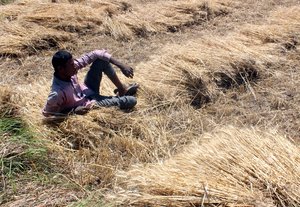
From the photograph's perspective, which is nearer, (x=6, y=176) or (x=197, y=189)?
(x=197, y=189)

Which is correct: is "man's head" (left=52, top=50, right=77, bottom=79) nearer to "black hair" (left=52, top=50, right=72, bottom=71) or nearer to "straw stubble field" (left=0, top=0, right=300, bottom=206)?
"black hair" (left=52, top=50, right=72, bottom=71)

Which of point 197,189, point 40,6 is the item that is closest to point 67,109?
point 197,189

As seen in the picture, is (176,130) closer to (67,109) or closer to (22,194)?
(67,109)

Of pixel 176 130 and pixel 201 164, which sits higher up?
pixel 201 164

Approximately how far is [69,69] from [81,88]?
36 cm

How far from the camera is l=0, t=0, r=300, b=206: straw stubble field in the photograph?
8.25ft

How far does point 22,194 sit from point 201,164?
1003 millimetres

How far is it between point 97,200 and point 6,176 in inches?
22.7

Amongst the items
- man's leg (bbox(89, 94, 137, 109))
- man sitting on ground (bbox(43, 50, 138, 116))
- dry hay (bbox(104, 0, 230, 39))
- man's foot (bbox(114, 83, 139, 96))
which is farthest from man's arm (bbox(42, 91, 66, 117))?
dry hay (bbox(104, 0, 230, 39))

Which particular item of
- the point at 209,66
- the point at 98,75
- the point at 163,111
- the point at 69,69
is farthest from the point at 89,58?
the point at 209,66

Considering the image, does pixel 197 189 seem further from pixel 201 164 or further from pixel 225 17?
pixel 225 17

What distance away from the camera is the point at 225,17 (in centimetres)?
631

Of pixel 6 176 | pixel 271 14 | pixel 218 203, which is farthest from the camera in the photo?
pixel 271 14

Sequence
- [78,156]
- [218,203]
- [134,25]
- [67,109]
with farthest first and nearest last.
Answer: [134,25] < [67,109] < [78,156] < [218,203]
